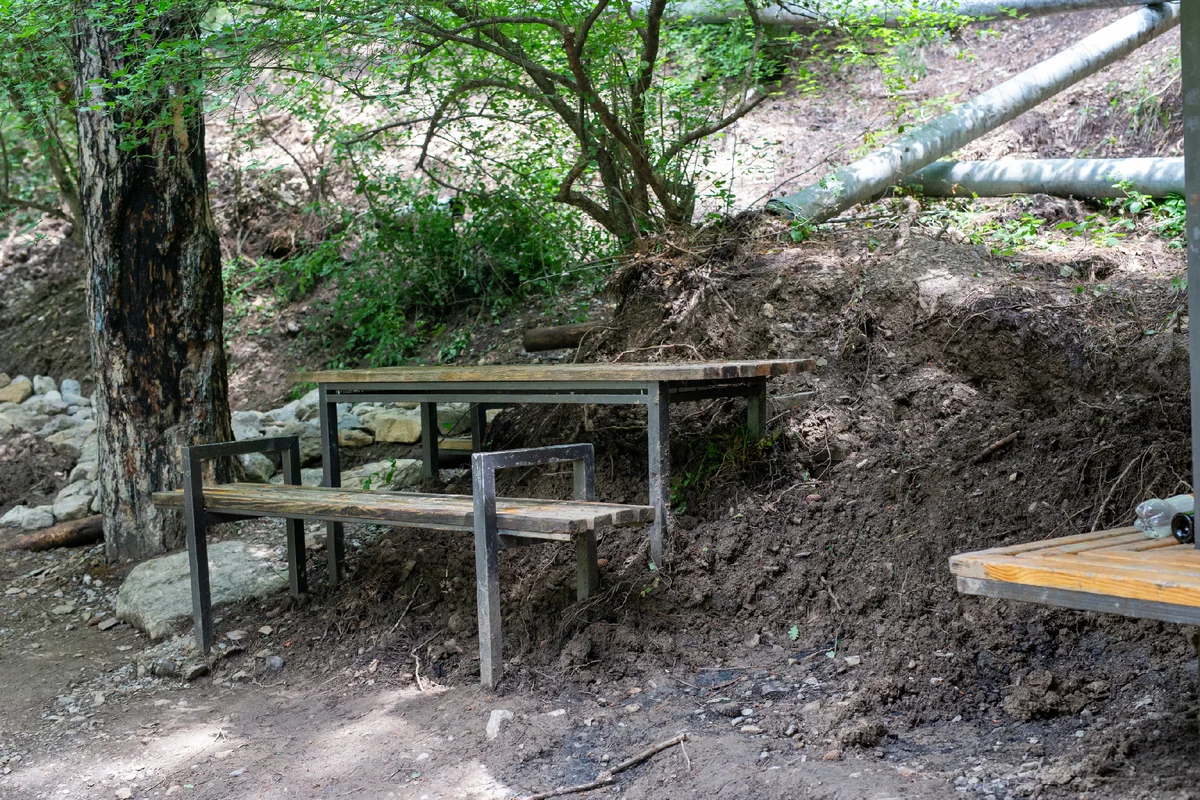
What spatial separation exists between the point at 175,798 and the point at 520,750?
112cm

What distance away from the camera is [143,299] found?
598cm

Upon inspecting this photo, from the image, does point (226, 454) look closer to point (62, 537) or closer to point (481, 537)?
point (481, 537)

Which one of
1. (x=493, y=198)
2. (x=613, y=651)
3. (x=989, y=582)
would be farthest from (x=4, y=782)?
(x=493, y=198)

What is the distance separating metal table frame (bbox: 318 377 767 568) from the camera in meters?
4.39

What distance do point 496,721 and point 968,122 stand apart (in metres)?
5.58

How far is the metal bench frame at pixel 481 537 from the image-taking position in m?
3.82

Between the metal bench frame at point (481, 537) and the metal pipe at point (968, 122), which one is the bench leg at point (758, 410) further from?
the metal pipe at point (968, 122)

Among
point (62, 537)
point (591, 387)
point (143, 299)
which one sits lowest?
point (62, 537)

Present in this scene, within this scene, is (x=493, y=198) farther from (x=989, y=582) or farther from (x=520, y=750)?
(x=989, y=582)

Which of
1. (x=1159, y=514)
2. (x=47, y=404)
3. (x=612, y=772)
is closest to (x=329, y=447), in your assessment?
(x=612, y=772)

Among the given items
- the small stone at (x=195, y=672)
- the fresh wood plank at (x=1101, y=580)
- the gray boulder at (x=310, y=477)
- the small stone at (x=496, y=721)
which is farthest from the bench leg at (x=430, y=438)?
the fresh wood plank at (x=1101, y=580)

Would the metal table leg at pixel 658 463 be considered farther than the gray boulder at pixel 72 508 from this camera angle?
No

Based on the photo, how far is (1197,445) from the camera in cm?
240

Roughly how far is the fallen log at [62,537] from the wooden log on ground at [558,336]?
2948 millimetres
